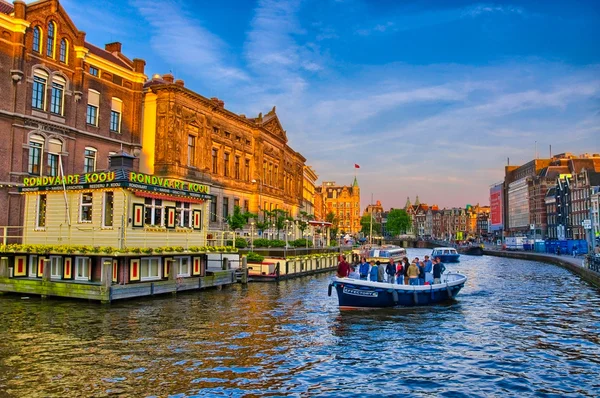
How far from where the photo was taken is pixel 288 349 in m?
19.1

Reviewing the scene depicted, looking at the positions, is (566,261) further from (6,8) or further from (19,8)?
(6,8)

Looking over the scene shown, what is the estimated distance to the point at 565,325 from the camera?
25344 mm

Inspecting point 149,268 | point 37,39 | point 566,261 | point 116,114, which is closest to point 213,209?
point 116,114

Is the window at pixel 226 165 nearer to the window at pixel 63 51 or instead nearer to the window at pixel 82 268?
the window at pixel 63 51

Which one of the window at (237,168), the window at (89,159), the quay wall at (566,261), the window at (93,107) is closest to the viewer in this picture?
the quay wall at (566,261)

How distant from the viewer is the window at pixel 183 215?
3516 cm

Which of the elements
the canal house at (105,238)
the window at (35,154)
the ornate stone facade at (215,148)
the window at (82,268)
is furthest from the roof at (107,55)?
the window at (82,268)

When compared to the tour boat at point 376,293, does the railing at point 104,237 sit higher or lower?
higher

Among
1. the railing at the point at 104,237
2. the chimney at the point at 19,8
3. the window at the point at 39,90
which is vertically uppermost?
the chimney at the point at 19,8

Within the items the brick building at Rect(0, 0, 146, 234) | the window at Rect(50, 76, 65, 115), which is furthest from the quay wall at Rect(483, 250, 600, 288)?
the window at Rect(50, 76, 65, 115)

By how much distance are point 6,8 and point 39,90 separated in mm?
7329

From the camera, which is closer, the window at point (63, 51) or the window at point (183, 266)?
the window at point (183, 266)

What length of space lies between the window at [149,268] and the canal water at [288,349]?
2049 millimetres

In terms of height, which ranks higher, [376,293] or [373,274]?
[373,274]
